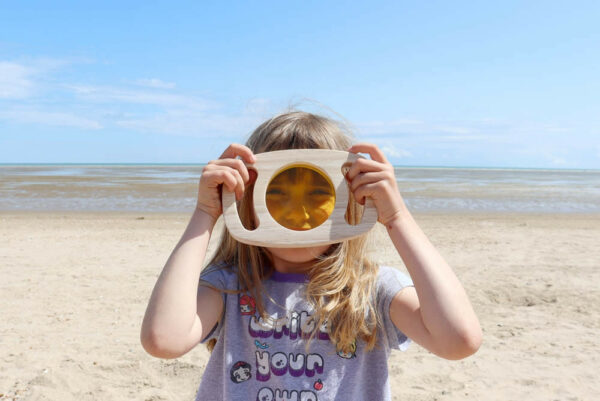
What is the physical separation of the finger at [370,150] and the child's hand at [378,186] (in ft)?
0.10

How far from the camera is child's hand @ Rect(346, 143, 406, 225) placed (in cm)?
159

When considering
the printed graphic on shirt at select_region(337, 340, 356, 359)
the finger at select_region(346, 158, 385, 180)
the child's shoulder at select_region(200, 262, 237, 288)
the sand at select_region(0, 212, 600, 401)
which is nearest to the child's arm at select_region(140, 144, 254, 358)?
the child's shoulder at select_region(200, 262, 237, 288)

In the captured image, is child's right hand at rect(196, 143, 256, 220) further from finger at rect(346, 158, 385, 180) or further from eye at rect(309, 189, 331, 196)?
finger at rect(346, 158, 385, 180)

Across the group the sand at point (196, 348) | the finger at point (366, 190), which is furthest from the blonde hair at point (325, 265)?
the sand at point (196, 348)

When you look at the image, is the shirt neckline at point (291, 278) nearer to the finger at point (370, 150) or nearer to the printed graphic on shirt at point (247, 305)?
the printed graphic on shirt at point (247, 305)

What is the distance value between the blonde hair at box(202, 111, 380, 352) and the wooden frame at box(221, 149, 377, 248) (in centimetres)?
15

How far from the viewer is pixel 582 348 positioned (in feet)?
13.9

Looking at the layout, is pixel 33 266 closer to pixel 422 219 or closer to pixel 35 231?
pixel 35 231

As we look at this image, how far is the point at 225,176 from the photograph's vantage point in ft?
5.24

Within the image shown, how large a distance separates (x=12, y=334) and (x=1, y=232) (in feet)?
21.8

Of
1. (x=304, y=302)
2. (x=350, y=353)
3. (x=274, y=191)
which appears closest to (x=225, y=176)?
(x=274, y=191)

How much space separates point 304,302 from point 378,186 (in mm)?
543

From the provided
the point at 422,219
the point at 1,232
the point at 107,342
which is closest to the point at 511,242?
the point at 422,219

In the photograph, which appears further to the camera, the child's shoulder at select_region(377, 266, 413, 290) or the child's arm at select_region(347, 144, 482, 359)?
the child's shoulder at select_region(377, 266, 413, 290)
